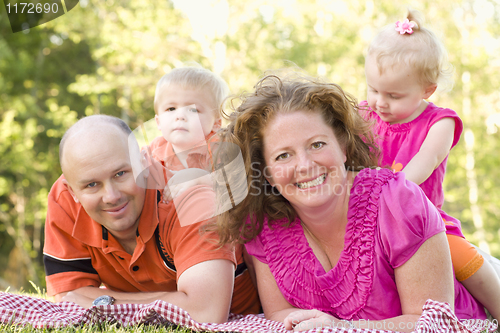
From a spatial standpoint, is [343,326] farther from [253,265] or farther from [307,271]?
[253,265]

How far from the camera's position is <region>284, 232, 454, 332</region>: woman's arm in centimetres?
194

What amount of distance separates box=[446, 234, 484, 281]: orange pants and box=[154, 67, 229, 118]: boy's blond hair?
1753 millimetres

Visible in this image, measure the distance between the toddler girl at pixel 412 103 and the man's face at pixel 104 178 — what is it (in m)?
1.55

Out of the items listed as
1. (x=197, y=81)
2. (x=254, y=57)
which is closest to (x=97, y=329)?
(x=197, y=81)

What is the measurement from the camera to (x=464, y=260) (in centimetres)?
240

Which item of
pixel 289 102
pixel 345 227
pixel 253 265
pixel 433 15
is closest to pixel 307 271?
pixel 345 227

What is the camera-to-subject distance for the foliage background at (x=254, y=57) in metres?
12.4

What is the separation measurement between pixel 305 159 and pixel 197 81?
135 cm

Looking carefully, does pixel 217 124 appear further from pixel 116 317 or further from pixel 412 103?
pixel 116 317

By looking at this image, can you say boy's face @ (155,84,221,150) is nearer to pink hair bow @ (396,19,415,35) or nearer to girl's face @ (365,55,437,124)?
girl's face @ (365,55,437,124)

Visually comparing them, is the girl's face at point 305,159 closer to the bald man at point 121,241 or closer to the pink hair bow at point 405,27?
the bald man at point 121,241

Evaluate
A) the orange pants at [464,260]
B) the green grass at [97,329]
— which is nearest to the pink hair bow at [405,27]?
the orange pants at [464,260]

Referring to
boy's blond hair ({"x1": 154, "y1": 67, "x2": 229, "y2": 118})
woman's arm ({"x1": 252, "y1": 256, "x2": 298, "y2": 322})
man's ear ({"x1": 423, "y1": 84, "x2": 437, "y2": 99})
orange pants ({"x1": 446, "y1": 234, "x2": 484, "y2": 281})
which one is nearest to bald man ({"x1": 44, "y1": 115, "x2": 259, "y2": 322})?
woman's arm ({"x1": 252, "y1": 256, "x2": 298, "y2": 322})

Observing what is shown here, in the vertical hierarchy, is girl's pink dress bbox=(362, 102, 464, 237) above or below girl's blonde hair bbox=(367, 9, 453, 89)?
below
